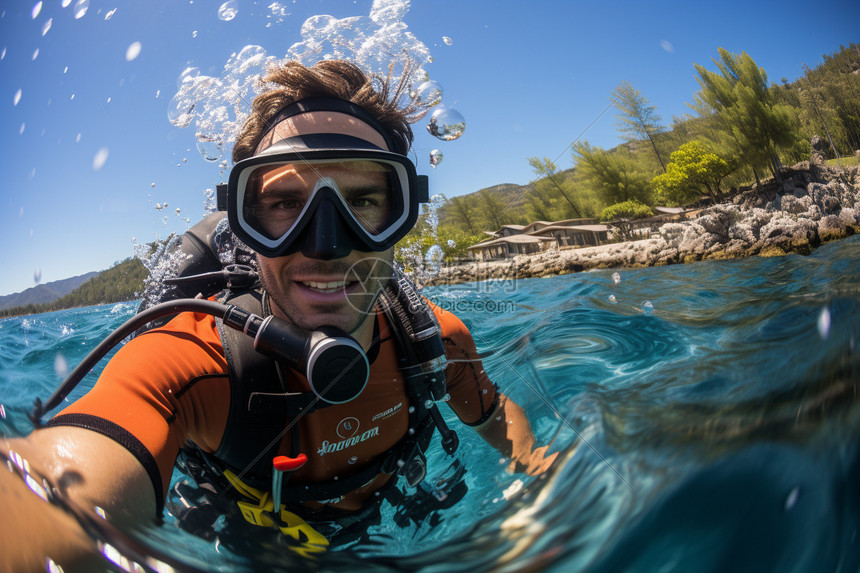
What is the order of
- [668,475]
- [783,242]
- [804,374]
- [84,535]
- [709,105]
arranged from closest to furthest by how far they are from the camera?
[84,535], [668,475], [804,374], [709,105], [783,242]

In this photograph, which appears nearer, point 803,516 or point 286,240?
point 803,516

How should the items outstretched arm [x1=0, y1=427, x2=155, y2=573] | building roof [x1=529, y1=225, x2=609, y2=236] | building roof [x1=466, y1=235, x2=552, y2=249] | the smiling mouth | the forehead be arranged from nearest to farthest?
outstretched arm [x1=0, y1=427, x2=155, y2=573] → the smiling mouth → the forehead → building roof [x1=529, y1=225, x2=609, y2=236] → building roof [x1=466, y1=235, x2=552, y2=249]

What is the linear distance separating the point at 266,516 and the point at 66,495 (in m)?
0.78

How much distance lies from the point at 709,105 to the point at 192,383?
2298 millimetres

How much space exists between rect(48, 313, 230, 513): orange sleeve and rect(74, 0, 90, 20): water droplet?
1049 millimetres

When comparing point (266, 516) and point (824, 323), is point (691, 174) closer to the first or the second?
point (824, 323)

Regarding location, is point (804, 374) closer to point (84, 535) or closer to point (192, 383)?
point (84, 535)

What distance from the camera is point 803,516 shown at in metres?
0.82

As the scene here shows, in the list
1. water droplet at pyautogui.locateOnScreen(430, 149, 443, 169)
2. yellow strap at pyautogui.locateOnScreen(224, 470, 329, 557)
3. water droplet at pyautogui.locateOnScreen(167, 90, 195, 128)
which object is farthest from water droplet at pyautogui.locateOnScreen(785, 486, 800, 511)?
water droplet at pyautogui.locateOnScreen(167, 90, 195, 128)

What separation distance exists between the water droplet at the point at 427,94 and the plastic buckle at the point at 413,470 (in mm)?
1837

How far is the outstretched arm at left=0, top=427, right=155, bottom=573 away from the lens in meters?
0.59

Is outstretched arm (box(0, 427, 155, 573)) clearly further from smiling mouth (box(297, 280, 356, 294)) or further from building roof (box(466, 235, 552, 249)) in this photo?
building roof (box(466, 235, 552, 249))

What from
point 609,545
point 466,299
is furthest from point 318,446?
point 466,299

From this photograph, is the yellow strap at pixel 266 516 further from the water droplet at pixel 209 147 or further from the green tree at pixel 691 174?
the green tree at pixel 691 174
